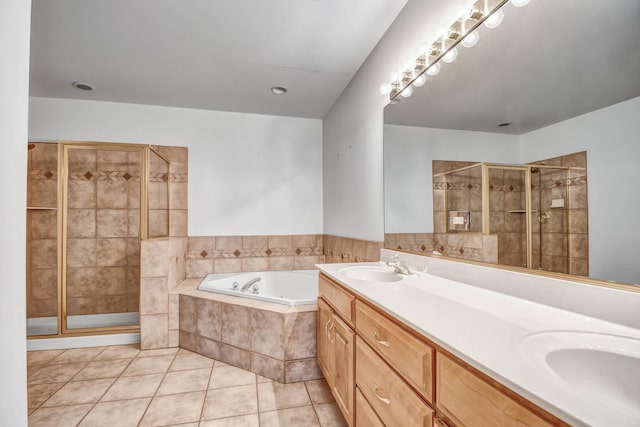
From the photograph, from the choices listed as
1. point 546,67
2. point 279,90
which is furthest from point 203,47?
point 546,67

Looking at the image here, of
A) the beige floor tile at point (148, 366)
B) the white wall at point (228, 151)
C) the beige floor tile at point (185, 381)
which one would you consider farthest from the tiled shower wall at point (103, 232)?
the beige floor tile at point (185, 381)

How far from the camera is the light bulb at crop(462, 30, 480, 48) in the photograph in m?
1.32

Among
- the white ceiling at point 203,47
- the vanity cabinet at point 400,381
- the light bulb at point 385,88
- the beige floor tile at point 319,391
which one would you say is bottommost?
the beige floor tile at point 319,391

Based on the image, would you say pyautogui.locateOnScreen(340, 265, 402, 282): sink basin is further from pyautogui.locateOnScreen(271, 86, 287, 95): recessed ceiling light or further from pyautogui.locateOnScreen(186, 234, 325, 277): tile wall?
pyautogui.locateOnScreen(271, 86, 287, 95): recessed ceiling light

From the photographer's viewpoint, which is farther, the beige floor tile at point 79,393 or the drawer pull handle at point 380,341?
the beige floor tile at point 79,393

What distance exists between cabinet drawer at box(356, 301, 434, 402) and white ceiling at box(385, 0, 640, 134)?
35.0 inches

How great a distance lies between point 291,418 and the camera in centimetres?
170

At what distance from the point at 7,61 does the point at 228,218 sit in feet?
8.62

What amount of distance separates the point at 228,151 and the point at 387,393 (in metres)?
2.99

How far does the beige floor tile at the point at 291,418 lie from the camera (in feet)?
5.42

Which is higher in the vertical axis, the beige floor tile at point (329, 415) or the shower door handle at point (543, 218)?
the shower door handle at point (543, 218)

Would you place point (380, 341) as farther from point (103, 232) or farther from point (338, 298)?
point (103, 232)

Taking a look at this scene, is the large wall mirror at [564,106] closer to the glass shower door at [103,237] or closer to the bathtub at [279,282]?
the bathtub at [279,282]

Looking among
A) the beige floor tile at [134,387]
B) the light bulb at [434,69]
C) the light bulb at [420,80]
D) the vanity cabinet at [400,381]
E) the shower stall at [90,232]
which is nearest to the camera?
the vanity cabinet at [400,381]
